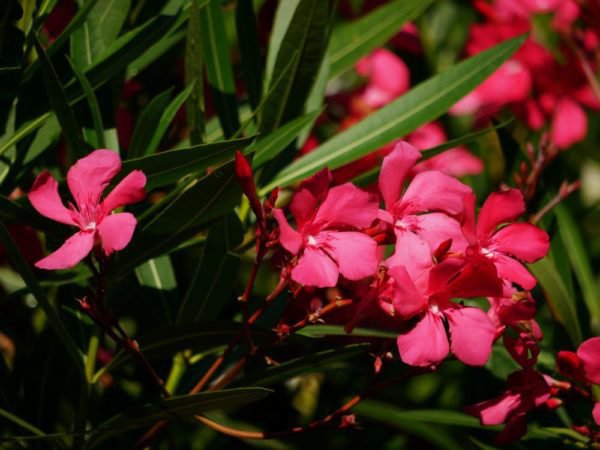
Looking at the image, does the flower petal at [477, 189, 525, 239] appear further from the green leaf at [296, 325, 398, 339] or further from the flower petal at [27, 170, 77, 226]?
the flower petal at [27, 170, 77, 226]

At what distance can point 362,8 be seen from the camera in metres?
1.95

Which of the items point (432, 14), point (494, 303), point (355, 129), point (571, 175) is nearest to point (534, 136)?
point (571, 175)

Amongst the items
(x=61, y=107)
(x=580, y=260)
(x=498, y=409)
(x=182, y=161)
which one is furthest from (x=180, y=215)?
(x=580, y=260)

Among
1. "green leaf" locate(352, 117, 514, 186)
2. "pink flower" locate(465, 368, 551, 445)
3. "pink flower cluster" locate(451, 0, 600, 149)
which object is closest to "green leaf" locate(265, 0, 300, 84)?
"green leaf" locate(352, 117, 514, 186)

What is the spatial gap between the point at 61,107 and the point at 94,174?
98 mm

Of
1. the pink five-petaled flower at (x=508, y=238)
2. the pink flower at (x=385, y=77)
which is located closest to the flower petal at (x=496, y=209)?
the pink five-petaled flower at (x=508, y=238)

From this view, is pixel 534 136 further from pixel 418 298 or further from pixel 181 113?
pixel 418 298

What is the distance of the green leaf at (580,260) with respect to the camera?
1.52 metres

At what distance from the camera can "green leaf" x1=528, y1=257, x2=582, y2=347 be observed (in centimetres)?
116

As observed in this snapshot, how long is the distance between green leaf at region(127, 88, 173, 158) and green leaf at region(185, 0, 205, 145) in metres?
0.05

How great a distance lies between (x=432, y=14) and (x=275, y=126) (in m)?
1.20

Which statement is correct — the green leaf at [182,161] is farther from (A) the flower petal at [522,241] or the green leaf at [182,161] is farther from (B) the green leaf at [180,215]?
(A) the flower petal at [522,241]

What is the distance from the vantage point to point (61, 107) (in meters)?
0.91

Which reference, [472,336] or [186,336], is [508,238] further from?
[186,336]
